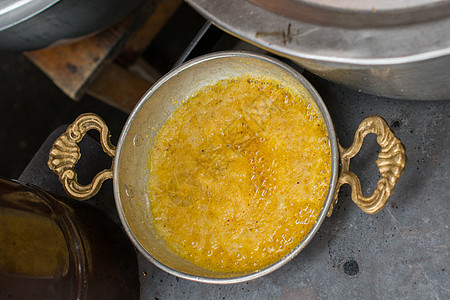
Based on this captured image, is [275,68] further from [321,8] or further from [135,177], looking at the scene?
[135,177]

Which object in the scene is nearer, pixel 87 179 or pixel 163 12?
pixel 87 179

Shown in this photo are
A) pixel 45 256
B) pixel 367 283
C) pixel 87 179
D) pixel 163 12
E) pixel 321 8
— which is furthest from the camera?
pixel 163 12

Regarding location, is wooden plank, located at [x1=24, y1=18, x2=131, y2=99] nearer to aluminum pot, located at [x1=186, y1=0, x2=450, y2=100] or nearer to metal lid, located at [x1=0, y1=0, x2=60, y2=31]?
metal lid, located at [x1=0, y1=0, x2=60, y2=31]

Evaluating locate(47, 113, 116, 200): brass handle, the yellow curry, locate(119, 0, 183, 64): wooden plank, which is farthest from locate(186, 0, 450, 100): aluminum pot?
locate(119, 0, 183, 64): wooden plank

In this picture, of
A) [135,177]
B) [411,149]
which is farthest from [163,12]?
[411,149]

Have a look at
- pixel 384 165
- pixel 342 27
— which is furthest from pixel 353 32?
pixel 384 165
